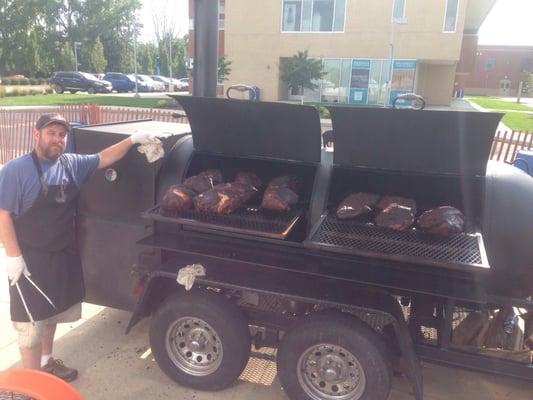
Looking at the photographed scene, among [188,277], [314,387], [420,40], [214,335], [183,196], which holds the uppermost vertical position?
[420,40]

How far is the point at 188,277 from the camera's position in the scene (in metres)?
2.90

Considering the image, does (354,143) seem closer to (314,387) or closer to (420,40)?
(314,387)

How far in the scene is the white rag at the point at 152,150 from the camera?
3205 millimetres

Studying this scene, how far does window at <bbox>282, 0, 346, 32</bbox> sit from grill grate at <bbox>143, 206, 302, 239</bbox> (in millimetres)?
27818

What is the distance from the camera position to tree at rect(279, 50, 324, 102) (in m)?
26.7

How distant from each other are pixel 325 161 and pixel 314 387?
1.57 metres

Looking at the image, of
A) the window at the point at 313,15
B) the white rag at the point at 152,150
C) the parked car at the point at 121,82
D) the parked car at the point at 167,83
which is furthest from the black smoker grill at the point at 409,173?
the parked car at the point at 167,83

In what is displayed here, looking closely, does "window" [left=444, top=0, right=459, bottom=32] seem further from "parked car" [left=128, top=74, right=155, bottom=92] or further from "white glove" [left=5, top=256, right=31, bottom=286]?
"white glove" [left=5, top=256, right=31, bottom=286]

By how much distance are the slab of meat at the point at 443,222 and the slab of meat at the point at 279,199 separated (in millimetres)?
841

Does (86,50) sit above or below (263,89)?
above

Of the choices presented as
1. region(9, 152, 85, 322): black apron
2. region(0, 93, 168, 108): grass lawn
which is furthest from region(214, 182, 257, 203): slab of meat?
region(0, 93, 168, 108): grass lawn

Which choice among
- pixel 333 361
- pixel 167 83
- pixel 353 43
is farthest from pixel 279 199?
pixel 167 83

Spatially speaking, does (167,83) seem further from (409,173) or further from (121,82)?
(409,173)

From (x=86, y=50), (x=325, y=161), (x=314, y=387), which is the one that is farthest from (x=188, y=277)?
(x=86, y=50)
